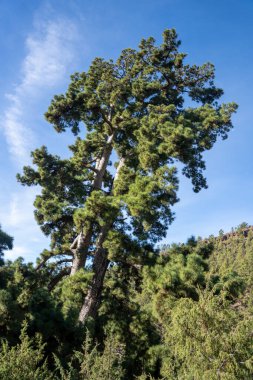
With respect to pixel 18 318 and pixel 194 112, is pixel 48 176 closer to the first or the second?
pixel 18 318

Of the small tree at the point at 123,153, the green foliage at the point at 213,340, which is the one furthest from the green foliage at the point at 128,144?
the green foliage at the point at 213,340

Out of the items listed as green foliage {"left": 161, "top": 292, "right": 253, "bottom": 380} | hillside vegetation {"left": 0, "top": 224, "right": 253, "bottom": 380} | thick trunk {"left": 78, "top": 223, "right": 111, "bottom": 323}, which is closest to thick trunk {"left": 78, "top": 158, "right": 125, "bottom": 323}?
thick trunk {"left": 78, "top": 223, "right": 111, "bottom": 323}

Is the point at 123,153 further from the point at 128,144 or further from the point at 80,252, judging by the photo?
the point at 80,252

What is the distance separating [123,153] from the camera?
16734mm

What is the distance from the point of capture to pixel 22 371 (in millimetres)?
6652

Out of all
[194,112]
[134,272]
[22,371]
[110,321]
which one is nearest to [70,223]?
[134,272]

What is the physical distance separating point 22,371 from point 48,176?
8.89 metres

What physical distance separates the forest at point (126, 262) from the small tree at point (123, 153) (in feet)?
0.18

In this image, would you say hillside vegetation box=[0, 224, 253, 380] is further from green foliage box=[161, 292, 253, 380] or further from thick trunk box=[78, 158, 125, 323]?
thick trunk box=[78, 158, 125, 323]

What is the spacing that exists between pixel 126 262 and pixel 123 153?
5.60 metres

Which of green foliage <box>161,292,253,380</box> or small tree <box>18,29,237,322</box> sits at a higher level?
small tree <box>18,29,237,322</box>

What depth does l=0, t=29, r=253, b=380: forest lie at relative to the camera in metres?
7.64

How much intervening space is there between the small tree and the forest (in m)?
0.06

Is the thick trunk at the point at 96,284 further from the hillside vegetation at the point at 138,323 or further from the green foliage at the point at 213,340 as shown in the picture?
the green foliage at the point at 213,340
